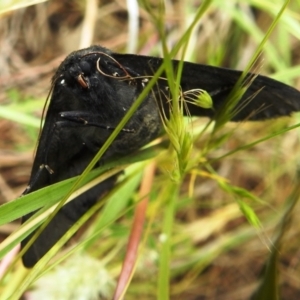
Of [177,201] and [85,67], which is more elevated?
[85,67]

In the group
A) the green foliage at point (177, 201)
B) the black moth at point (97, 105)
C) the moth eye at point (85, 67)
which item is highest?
the moth eye at point (85, 67)

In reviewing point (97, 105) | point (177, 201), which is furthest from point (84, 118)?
point (177, 201)

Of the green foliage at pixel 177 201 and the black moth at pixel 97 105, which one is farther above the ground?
the black moth at pixel 97 105

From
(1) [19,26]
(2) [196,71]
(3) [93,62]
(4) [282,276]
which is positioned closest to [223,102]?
(2) [196,71]

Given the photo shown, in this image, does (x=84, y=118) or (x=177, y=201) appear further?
(x=177, y=201)

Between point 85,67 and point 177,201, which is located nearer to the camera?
point 85,67

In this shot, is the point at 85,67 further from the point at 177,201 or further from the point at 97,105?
the point at 177,201

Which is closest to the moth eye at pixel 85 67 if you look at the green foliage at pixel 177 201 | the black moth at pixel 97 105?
the black moth at pixel 97 105

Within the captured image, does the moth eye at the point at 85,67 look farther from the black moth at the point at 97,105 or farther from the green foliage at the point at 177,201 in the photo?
the green foliage at the point at 177,201

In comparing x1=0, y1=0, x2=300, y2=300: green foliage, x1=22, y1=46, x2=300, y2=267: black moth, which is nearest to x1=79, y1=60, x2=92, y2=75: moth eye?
x1=22, y1=46, x2=300, y2=267: black moth

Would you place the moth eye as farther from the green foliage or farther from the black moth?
the green foliage
